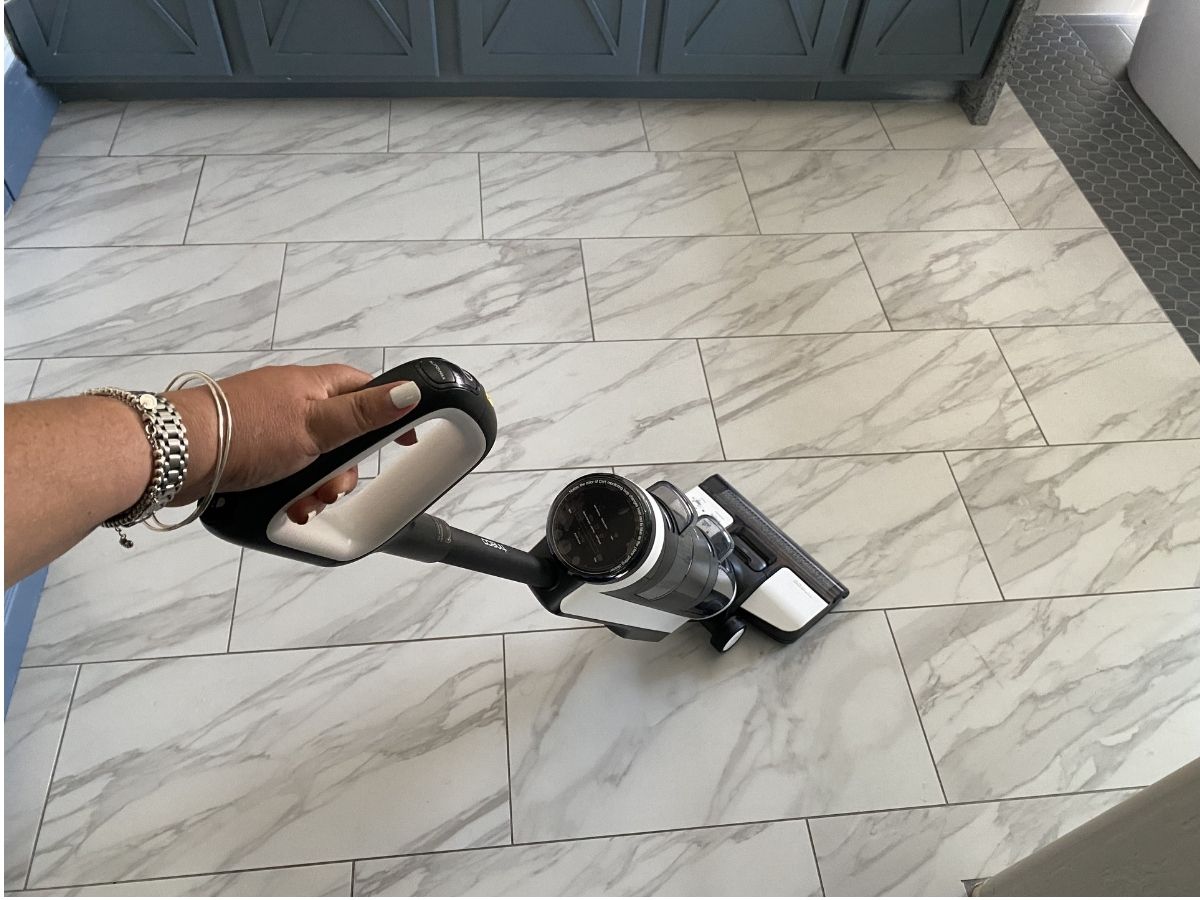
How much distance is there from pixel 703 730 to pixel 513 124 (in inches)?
71.1

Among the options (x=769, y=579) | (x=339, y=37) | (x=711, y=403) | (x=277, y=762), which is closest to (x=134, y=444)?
(x=277, y=762)

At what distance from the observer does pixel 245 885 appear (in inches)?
56.7

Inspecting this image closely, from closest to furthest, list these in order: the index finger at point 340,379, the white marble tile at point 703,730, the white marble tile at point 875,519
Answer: the index finger at point 340,379 < the white marble tile at point 703,730 < the white marble tile at point 875,519

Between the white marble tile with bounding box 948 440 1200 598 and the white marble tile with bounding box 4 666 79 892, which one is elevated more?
the white marble tile with bounding box 948 440 1200 598

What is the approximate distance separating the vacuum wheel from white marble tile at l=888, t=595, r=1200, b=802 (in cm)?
32

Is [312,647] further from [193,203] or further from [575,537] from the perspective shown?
[193,203]

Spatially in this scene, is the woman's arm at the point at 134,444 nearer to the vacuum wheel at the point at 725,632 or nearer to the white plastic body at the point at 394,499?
the white plastic body at the point at 394,499

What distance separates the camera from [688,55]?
2.54 m

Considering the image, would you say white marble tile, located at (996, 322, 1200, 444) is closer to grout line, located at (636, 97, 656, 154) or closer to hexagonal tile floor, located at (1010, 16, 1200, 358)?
hexagonal tile floor, located at (1010, 16, 1200, 358)

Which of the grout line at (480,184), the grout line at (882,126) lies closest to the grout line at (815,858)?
the grout line at (480,184)

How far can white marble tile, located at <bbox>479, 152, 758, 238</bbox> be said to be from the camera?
7.80 ft

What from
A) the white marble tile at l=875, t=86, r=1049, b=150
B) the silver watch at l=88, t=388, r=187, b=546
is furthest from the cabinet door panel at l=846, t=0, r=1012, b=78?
the silver watch at l=88, t=388, r=187, b=546

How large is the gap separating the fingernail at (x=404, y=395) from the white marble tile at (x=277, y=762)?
92 centimetres

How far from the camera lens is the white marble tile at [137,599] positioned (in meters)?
1.65
